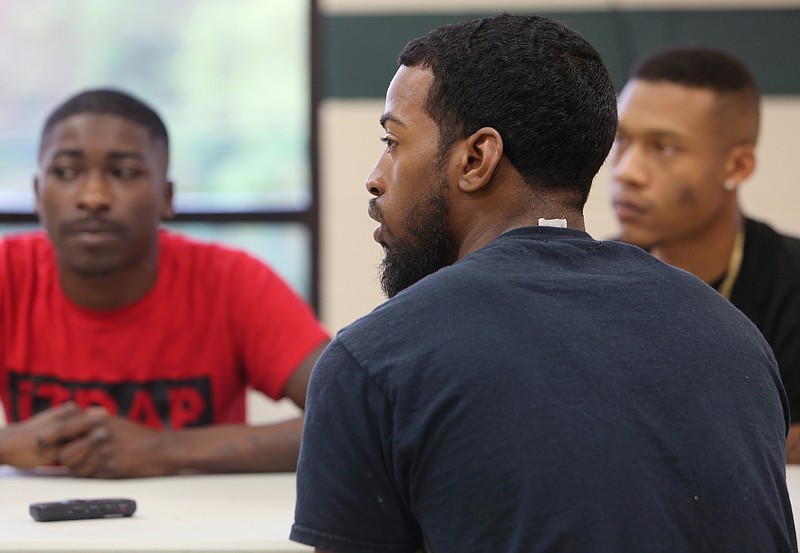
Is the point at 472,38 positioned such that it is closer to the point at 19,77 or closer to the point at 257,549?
the point at 257,549

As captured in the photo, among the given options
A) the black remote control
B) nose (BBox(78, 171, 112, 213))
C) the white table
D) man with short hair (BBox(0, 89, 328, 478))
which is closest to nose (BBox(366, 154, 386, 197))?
the white table

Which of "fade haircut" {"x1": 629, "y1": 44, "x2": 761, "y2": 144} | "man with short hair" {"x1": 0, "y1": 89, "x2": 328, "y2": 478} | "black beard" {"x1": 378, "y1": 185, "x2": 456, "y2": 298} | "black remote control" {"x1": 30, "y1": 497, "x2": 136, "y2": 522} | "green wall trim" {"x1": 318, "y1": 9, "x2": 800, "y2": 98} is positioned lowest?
"black remote control" {"x1": 30, "y1": 497, "x2": 136, "y2": 522}

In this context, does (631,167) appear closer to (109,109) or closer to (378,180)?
(109,109)

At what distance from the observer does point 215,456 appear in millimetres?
1819

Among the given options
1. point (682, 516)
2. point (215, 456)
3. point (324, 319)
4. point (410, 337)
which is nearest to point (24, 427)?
point (215, 456)

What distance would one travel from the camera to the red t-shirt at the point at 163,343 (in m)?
2.16

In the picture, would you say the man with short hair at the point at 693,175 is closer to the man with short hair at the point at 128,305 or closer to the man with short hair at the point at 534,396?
the man with short hair at the point at 128,305

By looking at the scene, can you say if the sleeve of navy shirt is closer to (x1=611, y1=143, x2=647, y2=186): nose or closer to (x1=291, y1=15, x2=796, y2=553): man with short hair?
(x1=291, y1=15, x2=796, y2=553): man with short hair

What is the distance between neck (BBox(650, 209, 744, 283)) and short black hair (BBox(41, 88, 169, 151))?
3.70ft

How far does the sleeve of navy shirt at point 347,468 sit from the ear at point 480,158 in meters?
0.25

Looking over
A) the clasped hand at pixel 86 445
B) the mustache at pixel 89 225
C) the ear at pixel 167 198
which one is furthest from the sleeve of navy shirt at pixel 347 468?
the ear at pixel 167 198

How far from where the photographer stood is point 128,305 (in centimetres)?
225

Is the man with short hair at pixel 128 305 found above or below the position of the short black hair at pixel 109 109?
below

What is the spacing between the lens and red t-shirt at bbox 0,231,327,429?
2158mm
